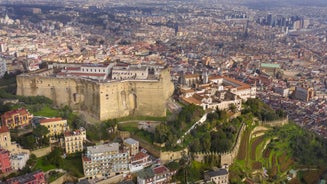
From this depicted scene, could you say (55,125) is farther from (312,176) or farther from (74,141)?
(312,176)

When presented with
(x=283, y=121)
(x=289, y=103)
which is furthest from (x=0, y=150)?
(x=289, y=103)

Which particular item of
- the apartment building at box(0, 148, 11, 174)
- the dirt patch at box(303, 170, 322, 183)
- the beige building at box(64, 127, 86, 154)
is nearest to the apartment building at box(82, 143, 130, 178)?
the beige building at box(64, 127, 86, 154)

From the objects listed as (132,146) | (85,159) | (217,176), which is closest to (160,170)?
(132,146)

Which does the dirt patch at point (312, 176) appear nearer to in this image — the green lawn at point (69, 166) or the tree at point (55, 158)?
the green lawn at point (69, 166)

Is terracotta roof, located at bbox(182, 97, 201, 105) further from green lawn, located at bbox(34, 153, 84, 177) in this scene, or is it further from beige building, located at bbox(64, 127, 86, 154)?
green lawn, located at bbox(34, 153, 84, 177)

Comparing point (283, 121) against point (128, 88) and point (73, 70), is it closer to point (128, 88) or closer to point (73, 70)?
point (128, 88)

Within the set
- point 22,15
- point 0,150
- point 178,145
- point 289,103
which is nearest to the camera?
point 0,150

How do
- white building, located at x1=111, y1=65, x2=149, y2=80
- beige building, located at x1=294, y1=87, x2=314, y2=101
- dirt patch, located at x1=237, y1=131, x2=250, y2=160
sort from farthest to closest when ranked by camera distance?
1. beige building, located at x1=294, y1=87, x2=314, y2=101
2. white building, located at x1=111, y1=65, x2=149, y2=80
3. dirt patch, located at x1=237, y1=131, x2=250, y2=160
